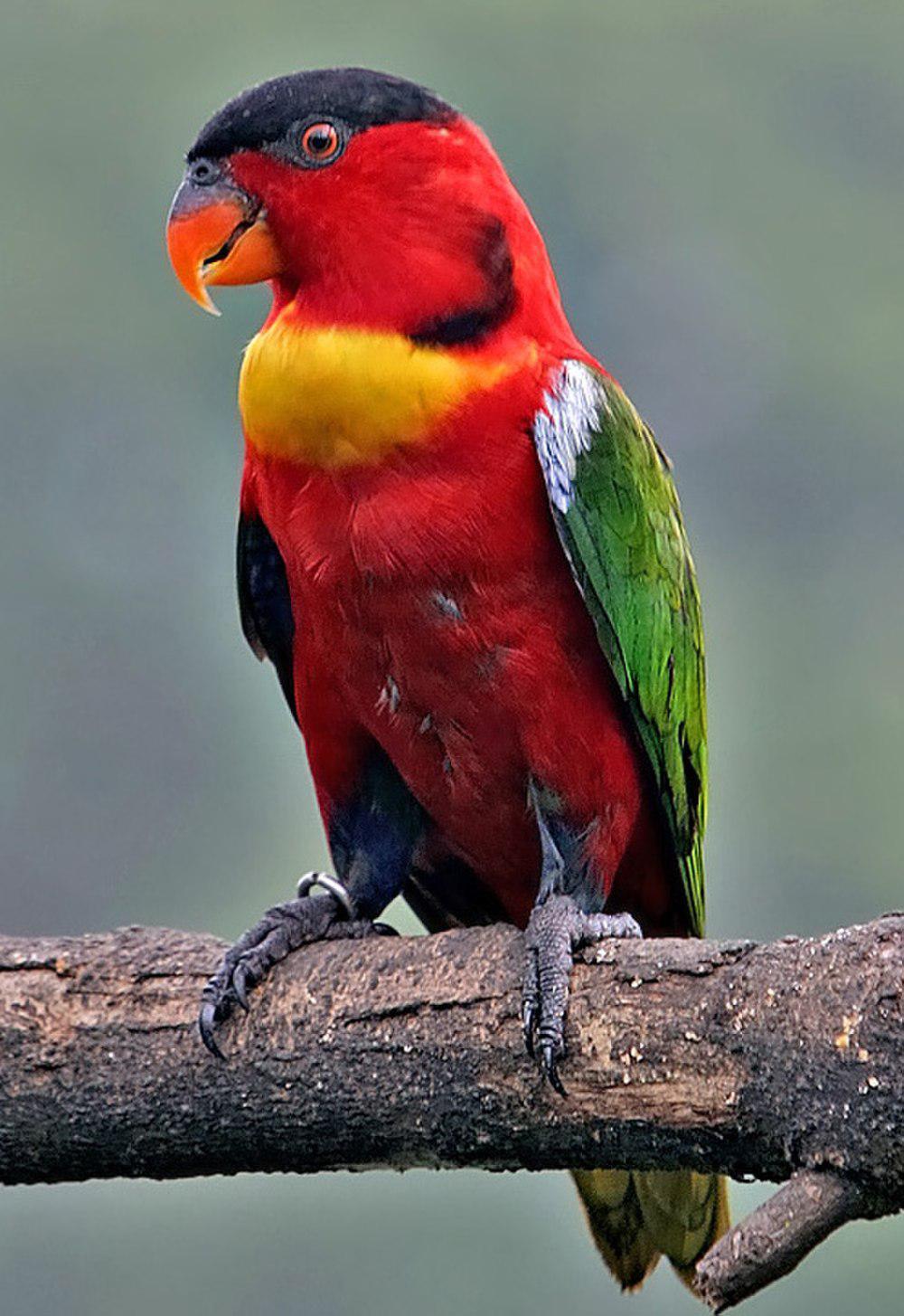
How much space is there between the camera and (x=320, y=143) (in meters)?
2.27

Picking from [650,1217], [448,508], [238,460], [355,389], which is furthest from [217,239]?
[238,460]

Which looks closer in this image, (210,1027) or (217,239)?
(210,1027)

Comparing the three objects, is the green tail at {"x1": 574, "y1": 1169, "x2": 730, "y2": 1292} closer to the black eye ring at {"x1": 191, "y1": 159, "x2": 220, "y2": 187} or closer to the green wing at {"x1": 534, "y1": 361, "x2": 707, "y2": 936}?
the green wing at {"x1": 534, "y1": 361, "x2": 707, "y2": 936}

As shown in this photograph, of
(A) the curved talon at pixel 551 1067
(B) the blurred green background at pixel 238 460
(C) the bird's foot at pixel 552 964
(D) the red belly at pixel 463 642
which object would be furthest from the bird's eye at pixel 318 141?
(B) the blurred green background at pixel 238 460

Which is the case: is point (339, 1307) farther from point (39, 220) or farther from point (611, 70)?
point (611, 70)

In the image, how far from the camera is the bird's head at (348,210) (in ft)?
7.44

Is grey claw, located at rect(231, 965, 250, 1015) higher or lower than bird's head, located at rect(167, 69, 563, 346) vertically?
lower

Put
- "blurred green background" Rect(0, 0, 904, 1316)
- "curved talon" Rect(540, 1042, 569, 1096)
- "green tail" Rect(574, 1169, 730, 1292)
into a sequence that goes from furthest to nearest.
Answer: "blurred green background" Rect(0, 0, 904, 1316), "green tail" Rect(574, 1169, 730, 1292), "curved talon" Rect(540, 1042, 569, 1096)

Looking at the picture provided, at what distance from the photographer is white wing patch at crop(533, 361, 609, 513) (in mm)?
2295

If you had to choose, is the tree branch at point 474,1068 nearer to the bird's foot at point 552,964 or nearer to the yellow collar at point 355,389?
the bird's foot at point 552,964

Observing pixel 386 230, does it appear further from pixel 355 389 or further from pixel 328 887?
→ pixel 328 887

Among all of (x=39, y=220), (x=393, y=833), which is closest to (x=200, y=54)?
(x=39, y=220)

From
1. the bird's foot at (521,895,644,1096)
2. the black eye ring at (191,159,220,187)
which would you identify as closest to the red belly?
the bird's foot at (521,895,644,1096)

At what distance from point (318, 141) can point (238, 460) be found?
7.08 ft
